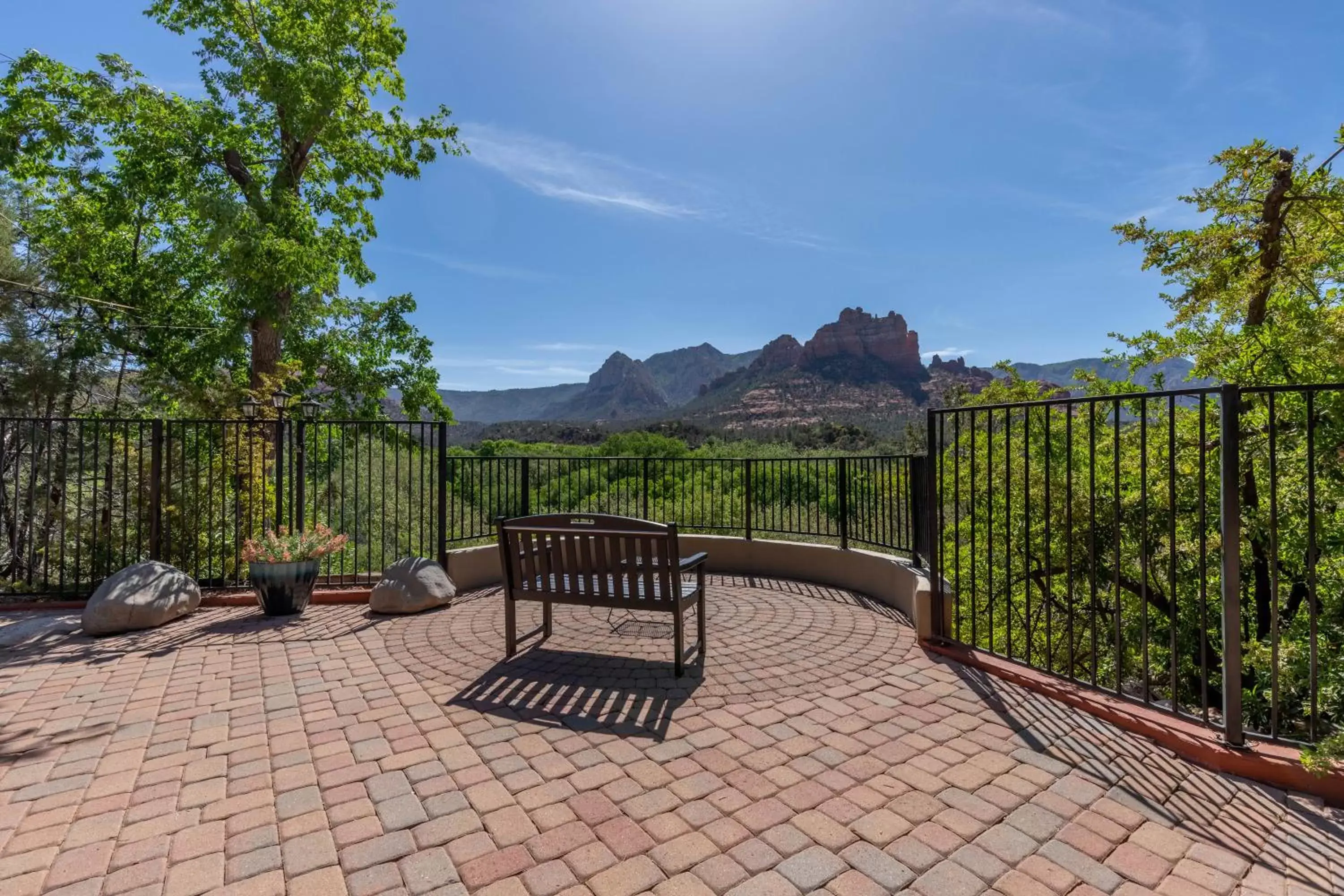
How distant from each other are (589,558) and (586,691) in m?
0.75

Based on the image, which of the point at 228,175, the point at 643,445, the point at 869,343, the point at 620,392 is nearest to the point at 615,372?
the point at 620,392

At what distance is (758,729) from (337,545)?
161 inches

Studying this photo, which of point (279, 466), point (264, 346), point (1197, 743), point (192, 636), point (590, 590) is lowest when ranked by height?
point (192, 636)

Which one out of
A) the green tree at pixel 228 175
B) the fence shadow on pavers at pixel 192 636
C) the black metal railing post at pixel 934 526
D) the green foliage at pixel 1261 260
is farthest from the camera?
the green tree at pixel 228 175

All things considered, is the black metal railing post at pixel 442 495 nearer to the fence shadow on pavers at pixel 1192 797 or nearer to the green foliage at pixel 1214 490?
the green foliage at pixel 1214 490

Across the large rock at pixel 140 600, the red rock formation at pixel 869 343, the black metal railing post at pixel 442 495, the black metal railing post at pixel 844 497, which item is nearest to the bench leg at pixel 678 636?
the black metal railing post at pixel 844 497

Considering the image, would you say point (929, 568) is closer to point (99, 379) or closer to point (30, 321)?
point (30, 321)

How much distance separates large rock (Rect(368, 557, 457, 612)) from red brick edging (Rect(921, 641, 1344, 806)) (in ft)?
14.2

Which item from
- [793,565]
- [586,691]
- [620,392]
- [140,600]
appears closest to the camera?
[586,691]

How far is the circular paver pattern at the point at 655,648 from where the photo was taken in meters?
3.35

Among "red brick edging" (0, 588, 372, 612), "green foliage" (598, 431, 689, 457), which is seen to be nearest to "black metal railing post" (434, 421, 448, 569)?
"red brick edging" (0, 588, 372, 612)

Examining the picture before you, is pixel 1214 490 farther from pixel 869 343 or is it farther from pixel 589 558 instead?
pixel 869 343

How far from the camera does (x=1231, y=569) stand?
2.45 meters

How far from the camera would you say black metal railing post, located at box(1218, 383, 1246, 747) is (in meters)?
2.40
